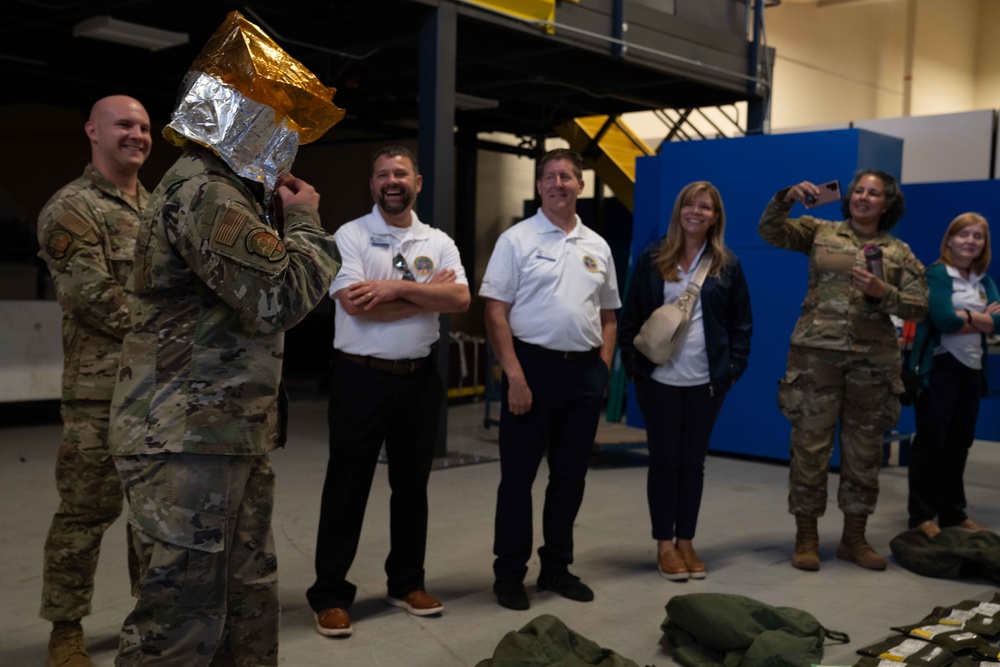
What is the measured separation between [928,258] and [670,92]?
3.60 meters

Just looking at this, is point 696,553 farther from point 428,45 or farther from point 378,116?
point 378,116

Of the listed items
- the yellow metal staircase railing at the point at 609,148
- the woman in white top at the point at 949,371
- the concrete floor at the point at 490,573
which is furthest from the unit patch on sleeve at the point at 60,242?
A: the yellow metal staircase railing at the point at 609,148

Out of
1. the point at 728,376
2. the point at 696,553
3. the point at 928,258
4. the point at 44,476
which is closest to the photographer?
the point at 728,376

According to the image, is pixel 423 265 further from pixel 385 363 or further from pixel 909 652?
pixel 909 652

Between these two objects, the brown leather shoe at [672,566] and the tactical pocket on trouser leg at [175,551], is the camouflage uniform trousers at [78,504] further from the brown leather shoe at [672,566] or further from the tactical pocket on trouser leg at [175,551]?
the brown leather shoe at [672,566]

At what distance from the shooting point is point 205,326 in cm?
217

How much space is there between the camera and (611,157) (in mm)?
10625

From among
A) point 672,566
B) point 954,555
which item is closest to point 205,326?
point 672,566

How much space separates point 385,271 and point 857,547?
8.35 feet

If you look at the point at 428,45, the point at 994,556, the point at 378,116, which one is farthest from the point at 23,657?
the point at 378,116

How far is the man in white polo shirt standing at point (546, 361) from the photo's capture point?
3668 millimetres

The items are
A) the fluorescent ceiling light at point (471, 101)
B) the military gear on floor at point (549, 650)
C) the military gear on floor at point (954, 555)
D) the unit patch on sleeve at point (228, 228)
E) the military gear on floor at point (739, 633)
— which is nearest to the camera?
the unit patch on sleeve at point (228, 228)

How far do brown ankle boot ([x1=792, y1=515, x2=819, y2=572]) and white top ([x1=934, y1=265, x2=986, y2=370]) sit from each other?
120cm

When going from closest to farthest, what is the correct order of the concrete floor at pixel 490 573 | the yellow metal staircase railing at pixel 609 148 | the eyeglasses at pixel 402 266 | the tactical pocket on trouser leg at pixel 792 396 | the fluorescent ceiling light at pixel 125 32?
the concrete floor at pixel 490 573, the eyeglasses at pixel 402 266, the tactical pocket on trouser leg at pixel 792 396, the fluorescent ceiling light at pixel 125 32, the yellow metal staircase railing at pixel 609 148
